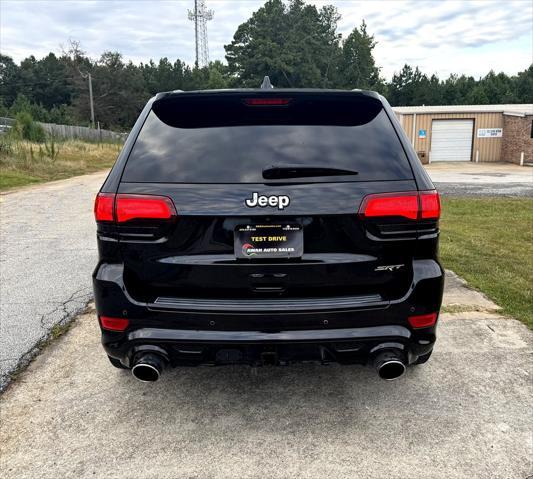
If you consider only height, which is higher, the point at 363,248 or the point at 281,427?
the point at 363,248

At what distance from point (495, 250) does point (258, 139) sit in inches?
219

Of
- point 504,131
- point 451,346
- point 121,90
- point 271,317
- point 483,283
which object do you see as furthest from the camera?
point 121,90

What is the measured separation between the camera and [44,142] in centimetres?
2628

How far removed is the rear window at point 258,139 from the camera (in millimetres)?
2553

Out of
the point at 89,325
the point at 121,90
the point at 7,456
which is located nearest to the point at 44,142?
the point at 89,325

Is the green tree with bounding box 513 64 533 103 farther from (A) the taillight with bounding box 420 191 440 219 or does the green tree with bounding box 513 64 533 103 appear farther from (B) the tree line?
(A) the taillight with bounding box 420 191 440 219

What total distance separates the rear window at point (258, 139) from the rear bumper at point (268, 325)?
1.87 ft

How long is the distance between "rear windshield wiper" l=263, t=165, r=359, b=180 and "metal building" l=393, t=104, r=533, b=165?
98.2ft

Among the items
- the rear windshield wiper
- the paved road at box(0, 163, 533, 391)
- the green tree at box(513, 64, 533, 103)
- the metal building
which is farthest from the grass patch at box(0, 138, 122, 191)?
the green tree at box(513, 64, 533, 103)

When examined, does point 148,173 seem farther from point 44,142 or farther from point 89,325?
point 44,142

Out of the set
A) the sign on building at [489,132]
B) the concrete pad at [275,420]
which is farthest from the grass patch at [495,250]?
the sign on building at [489,132]

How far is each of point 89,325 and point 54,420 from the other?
152 centimetres

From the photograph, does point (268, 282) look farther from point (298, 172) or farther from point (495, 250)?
point (495, 250)

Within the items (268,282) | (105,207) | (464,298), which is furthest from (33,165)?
(268,282)
